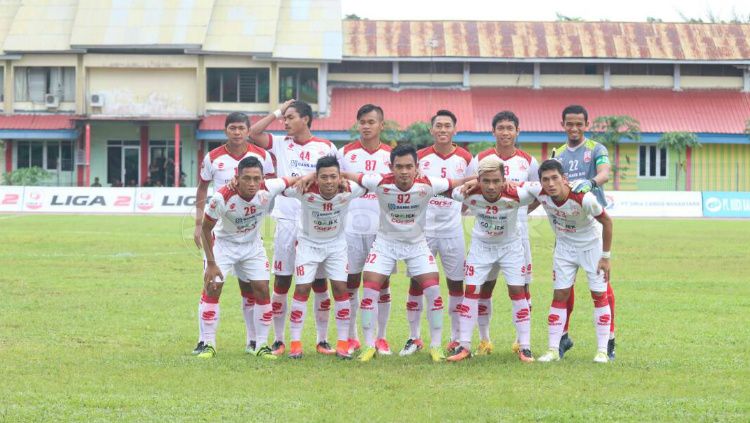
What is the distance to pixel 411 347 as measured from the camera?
1044cm

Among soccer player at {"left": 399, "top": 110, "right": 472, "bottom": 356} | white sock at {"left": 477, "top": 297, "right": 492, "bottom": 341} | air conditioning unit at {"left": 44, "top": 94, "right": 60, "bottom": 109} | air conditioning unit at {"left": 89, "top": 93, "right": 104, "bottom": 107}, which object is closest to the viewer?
soccer player at {"left": 399, "top": 110, "right": 472, "bottom": 356}

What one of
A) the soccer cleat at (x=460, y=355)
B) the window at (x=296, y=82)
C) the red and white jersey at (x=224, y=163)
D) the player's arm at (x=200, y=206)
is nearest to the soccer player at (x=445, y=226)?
the soccer cleat at (x=460, y=355)

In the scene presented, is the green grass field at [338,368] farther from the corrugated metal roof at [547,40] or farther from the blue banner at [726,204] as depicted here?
the corrugated metal roof at [547,40]

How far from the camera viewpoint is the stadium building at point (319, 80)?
50.4 m

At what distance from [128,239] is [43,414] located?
62.9ft

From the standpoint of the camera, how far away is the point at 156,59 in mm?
50344

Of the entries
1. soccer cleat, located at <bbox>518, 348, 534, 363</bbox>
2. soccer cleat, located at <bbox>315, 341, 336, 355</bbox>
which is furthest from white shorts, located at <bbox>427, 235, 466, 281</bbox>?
soccer cleat, located at <bbox>315, 341, 336, 355</bbox>

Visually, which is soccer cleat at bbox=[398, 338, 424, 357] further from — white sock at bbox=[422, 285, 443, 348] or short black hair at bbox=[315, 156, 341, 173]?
short black hair at bbox=[315, 156, 341, 173]

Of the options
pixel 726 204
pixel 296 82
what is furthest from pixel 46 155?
pixel 726 204

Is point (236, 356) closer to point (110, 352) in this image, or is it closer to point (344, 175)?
point (110, 352)

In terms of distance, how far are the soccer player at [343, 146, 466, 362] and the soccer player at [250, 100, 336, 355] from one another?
2.06 feet

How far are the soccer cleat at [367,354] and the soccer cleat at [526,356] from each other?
54.0 inches

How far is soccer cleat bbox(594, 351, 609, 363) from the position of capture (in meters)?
9.76

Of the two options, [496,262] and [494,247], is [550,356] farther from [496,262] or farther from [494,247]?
[494,247]
